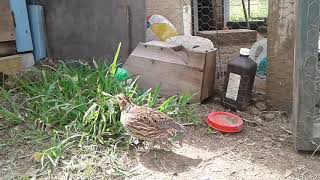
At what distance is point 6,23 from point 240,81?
66.0 inches

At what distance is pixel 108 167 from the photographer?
1.72 m

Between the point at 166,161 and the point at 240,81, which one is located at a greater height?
the point at 240,81

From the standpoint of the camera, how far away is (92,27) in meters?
3.05

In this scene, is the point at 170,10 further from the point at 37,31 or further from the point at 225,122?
the point at 225,122

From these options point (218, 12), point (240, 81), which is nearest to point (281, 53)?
point (240, 81)

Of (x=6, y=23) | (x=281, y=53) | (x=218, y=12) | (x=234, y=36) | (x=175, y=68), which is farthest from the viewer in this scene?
(x=218, y=12)

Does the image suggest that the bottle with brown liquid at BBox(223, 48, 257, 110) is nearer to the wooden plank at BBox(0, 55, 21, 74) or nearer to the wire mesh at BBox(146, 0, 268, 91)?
the wire mesh at BBox(146, 0, 268, 91)

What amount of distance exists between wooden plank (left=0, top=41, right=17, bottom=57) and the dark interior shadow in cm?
158

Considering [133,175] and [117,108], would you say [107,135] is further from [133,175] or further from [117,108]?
[133,175]

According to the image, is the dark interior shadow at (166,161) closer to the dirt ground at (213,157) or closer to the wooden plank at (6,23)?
the dirt ground at (213,157)

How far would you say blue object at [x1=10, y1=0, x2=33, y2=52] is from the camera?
2.90m

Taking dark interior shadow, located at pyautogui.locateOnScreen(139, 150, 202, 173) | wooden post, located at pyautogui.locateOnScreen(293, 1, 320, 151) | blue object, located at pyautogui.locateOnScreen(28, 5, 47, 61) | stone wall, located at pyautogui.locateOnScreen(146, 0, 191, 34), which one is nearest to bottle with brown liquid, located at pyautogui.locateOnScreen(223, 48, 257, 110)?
wooden post, located at pyautogui.locateOnScreen(293, 1, 320, 151)

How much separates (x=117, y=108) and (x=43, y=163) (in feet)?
1.40

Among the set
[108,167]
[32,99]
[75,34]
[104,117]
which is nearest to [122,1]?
[75,34]
